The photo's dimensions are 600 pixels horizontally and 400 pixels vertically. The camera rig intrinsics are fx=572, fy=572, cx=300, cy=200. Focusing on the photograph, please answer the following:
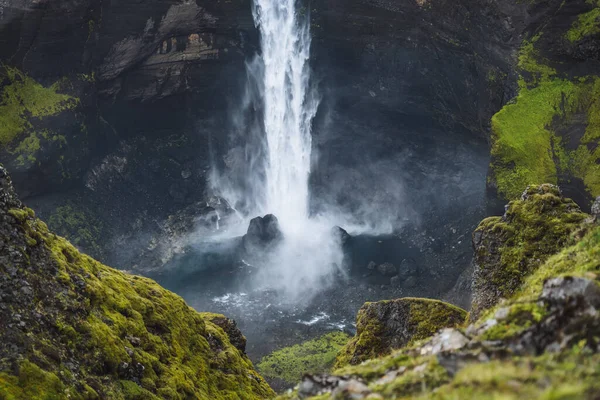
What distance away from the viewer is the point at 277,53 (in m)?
71.3

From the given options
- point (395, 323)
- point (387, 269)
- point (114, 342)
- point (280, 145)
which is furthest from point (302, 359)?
point (280, 145)

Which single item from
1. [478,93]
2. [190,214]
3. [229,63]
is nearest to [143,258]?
[190,214]

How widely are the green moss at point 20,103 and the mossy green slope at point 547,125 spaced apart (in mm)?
45985

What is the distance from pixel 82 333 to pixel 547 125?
42.5 m

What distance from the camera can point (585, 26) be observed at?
47906 mm

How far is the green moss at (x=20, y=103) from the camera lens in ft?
195

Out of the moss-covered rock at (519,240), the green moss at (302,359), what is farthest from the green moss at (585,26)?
the green moss at (302,359)

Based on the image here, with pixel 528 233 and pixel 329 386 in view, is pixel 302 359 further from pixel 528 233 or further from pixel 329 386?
pixel 329 386

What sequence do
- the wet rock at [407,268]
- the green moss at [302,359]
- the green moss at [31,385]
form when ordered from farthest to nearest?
the wet rock at [407,268] < the green moss at [302,359] < the green moss at [31,385]

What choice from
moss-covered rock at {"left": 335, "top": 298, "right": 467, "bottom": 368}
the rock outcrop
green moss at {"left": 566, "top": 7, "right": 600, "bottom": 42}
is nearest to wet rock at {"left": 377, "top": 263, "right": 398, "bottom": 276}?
green moss at {"left": 566, "top": 7, "right": 600, "bottom": 42}

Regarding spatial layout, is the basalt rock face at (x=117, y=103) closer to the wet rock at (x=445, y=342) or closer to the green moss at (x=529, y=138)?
the green moss at (x=529, y=138)

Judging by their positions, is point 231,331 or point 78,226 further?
point 78,226

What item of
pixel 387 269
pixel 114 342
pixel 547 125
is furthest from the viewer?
pixel 387 269

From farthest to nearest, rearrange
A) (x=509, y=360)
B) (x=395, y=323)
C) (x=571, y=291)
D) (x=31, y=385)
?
(x=395, y=323)
(x=31, y=385)
(x=571, y=291)
(x=509, y=360)
